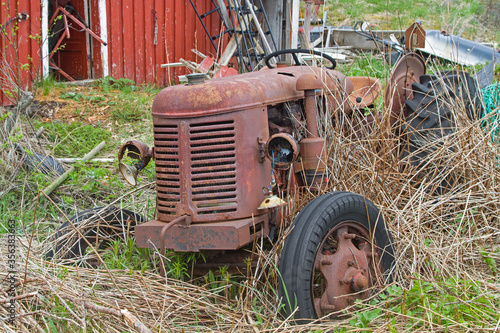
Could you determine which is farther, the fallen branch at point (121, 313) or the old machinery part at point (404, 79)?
the old machinery part at point (404, 79)

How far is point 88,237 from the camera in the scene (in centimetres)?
370

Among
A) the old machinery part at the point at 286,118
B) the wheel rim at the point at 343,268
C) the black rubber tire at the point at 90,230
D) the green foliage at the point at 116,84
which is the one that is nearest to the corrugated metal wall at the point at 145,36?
the green foliage at the point at 116,84

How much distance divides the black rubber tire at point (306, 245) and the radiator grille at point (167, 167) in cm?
73

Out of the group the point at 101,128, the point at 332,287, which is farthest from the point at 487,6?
the point at 332,287

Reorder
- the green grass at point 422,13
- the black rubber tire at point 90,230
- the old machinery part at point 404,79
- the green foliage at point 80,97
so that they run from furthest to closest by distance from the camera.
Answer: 1. the green grass at point 422,13
2. the green foliage at point 80,97
3. the old machinery part at point 404,79
4. the black rubber tire at point 90,230

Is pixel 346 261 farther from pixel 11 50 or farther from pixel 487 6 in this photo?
pixel 487 6

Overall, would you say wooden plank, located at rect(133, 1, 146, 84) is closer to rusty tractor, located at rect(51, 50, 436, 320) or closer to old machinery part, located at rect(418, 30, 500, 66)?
old machinery part, located at rect(418, 30, 500, 66)

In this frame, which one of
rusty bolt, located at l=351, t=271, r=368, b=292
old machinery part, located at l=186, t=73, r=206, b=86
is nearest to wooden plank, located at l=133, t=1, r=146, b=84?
old machinery part, located at l=186, t=73, r=206, b=86

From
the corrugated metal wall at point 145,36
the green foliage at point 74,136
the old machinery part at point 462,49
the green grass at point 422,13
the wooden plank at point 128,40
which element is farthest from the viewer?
the green grass at point 422,13

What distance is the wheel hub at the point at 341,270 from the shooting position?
9.41 feet

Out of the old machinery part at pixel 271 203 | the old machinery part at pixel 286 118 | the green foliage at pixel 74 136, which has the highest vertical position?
the old machinery part at pixel 286 118

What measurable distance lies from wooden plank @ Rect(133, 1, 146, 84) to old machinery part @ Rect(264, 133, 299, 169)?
6.69 metres

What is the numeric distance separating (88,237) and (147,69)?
613 cm

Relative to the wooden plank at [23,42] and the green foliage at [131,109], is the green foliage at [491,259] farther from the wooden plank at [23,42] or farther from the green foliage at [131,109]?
the wooden plank at [23,42]
